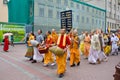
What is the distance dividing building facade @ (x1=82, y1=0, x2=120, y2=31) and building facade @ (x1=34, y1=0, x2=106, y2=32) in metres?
10.1

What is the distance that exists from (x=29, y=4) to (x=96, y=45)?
2388 cm

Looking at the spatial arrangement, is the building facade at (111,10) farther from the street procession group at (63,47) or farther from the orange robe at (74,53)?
the orange robe at (74,53)

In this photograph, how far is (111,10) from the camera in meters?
66.9

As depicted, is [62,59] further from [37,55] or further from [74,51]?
[37,55]

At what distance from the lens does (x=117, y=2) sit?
73875 mm

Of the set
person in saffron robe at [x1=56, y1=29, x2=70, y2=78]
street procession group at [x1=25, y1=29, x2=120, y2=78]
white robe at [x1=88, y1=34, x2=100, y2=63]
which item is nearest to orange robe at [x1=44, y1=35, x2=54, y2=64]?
street procession group at [x1=25, y1=29, x2=120, y2=78]

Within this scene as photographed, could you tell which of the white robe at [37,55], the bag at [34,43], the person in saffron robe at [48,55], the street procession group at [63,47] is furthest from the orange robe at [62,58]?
the white robe at [37,55]

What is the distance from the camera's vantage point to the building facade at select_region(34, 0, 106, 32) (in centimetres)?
3516

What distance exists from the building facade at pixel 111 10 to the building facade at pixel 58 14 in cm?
1012

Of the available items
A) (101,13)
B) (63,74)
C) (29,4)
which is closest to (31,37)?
(63,74)

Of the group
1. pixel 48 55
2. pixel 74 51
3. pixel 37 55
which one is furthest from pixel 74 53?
pixel 37 55

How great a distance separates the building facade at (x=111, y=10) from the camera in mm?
62469

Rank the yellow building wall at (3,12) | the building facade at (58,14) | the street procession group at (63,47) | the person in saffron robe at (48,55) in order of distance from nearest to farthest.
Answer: the street procession group at (63,47)
the person in saffron robe at (48,55)
the building facade at (58,14)
the yellow building wall at (3,12)

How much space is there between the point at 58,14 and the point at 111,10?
31357 millimetres
